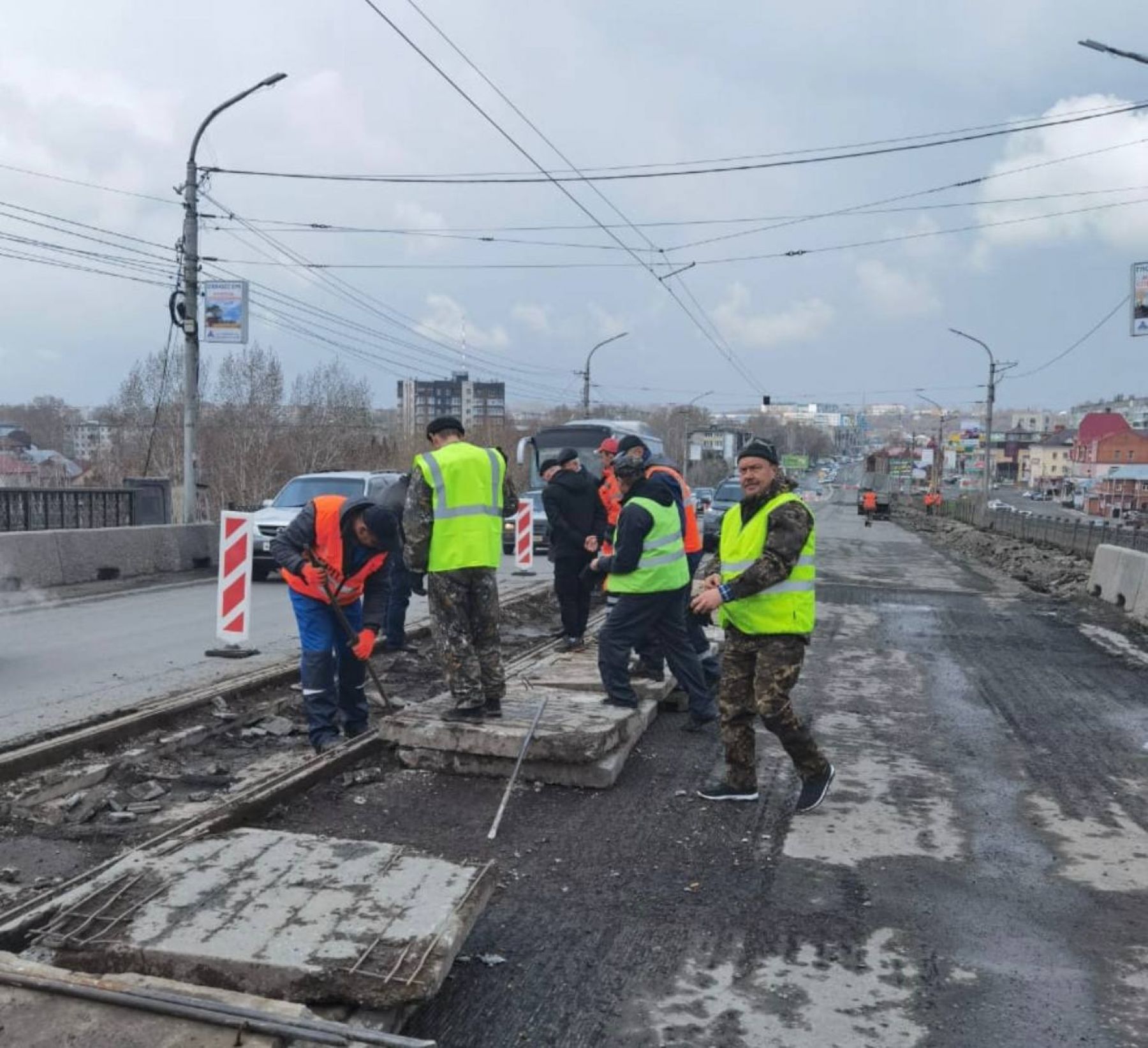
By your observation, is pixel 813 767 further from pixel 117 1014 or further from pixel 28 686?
pixel 28 686

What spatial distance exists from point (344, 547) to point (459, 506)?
2.47 ft

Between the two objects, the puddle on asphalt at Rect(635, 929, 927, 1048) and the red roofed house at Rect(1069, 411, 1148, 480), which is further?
the red roofed house at Rect(1069, 411, 1148, 480)

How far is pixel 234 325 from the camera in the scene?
20047 mm

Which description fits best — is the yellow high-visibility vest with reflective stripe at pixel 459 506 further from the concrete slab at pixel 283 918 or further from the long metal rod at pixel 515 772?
the concrete slab at pixel 283 918

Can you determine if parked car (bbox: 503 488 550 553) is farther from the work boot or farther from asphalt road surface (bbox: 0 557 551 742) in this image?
the work boot

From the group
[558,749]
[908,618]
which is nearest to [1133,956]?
[558,749]

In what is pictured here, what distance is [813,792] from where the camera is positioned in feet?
18.4

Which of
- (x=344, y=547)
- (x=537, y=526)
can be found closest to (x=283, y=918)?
(x=344, y=547)

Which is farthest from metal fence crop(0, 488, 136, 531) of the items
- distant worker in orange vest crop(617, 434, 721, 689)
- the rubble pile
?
the rubble pile

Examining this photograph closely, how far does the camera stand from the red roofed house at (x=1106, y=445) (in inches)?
4254

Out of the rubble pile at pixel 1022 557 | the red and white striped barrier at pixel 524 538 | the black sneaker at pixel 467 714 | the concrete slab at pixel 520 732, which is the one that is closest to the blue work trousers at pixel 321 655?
the concrete slab at pixel 520 732

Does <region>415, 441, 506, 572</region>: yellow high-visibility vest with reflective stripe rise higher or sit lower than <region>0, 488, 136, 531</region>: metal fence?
higher

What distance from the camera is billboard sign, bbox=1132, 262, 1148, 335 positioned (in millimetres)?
19453

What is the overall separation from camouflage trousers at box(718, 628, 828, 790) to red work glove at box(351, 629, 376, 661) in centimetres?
214
